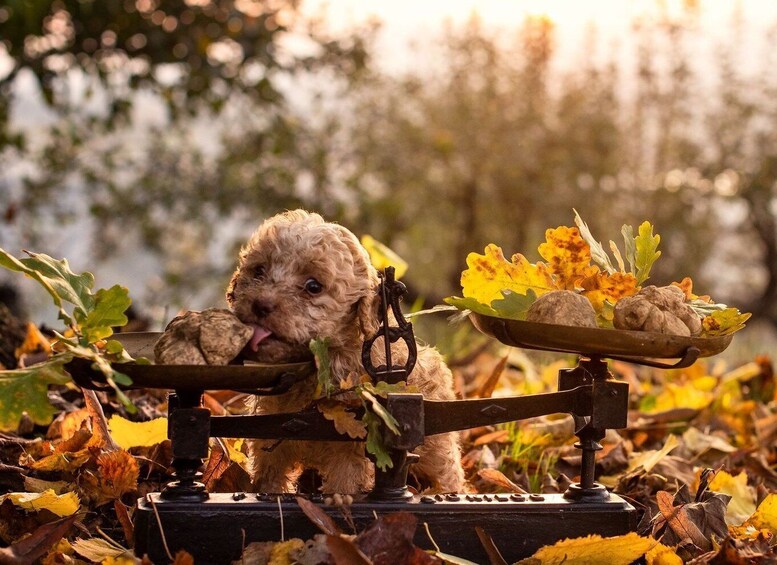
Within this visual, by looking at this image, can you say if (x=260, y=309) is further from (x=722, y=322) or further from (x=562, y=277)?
(x=722, y=322)

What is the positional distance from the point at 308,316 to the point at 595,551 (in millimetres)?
891

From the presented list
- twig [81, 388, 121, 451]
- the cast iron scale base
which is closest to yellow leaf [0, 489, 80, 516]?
the cast iron scale base

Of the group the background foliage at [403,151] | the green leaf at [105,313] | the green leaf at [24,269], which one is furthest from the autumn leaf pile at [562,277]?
the background foliage at [403,151]

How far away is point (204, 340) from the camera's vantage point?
84.0 inches

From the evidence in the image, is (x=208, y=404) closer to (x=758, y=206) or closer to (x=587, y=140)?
(x=587, y=140)

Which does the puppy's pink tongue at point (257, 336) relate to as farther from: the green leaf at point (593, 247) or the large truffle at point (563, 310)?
the green leaf at point (593, 247)

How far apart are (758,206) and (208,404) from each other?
9.53 meters

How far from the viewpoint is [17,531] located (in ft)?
8.06

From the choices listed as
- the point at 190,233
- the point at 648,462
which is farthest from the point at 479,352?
the point at 190,233

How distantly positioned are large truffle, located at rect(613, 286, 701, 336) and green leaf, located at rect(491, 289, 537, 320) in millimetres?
214

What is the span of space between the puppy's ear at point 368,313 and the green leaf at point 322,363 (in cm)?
14

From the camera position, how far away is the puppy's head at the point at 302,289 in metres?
2.27

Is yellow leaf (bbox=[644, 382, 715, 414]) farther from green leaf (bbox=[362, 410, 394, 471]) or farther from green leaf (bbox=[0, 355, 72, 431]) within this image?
green leaf (bbox=[0, 355, 72, 431])

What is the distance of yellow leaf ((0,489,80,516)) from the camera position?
2.38 metres
